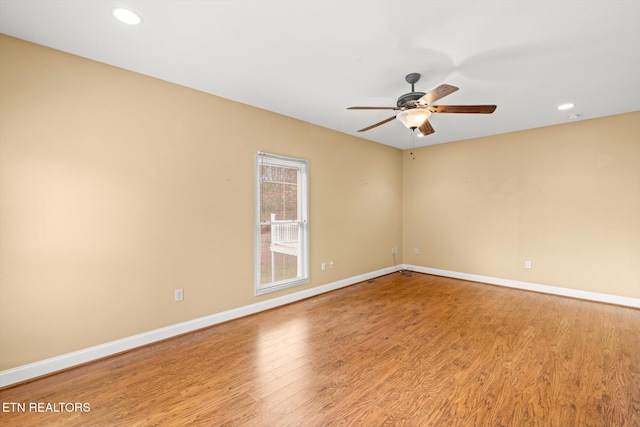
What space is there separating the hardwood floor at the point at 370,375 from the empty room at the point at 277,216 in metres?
0.02

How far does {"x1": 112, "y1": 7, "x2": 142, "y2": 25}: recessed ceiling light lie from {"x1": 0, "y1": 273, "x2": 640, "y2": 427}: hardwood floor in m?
2.75

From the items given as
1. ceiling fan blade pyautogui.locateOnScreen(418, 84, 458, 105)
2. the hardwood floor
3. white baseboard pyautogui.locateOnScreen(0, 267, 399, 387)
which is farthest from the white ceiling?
the hardwood floor

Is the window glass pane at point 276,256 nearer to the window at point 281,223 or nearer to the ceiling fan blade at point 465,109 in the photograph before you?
the window at point 281,223

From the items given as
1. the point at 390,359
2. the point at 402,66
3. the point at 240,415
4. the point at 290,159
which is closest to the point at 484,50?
the point at 402,66

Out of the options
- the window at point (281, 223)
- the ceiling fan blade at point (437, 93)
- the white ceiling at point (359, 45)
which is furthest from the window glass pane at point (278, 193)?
the ceiling fan blade at point (437, 93)

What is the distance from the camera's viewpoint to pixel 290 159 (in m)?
4.08

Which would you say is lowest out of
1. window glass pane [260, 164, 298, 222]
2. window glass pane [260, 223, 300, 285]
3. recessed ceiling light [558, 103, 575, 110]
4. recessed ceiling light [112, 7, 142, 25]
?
window glass pane [260, 223, 300, 285]

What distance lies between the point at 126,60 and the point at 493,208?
5.71 meters

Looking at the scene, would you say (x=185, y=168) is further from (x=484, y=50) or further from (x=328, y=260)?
(x=484, y=50)

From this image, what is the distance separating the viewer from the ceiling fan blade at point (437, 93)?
223 cm

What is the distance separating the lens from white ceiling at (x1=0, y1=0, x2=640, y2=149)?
1.93 m

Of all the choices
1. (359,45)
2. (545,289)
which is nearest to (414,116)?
(359,45)

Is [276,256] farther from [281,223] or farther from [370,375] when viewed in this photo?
[370,375]

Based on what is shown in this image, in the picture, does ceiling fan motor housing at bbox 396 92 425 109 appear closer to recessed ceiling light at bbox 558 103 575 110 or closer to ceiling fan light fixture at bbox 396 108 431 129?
ceiling fan light fixture at bbox 396 108 431 129
